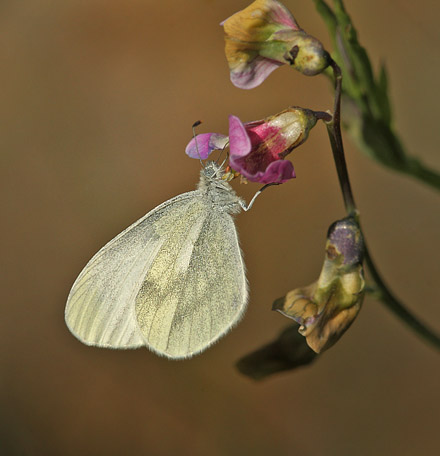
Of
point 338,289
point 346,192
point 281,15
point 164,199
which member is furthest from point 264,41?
point 164,199

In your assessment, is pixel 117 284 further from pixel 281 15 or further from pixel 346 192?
pixel 281 15

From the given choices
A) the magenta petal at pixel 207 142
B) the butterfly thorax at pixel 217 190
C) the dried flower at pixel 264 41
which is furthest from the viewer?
the butterfly thorax at pixel 217 190

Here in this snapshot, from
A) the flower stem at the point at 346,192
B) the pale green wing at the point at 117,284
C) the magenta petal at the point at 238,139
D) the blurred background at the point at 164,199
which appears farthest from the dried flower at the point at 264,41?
the blurred background at the point at 164,199

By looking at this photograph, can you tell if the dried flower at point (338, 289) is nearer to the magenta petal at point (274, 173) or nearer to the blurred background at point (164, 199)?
the magenta petal at point (274, 173)

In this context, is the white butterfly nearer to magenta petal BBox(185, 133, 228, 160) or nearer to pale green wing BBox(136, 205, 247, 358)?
pale green wing BBox(136, 205, 247, 358)

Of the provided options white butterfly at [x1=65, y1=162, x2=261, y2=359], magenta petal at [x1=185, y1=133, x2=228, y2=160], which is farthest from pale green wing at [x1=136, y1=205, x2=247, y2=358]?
magenta petal at [x1=185, y1=133, x2=228, y2=160]

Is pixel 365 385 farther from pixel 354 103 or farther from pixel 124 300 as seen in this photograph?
pixel 354 103

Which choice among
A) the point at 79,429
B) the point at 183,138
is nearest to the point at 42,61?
the point at 183,138
